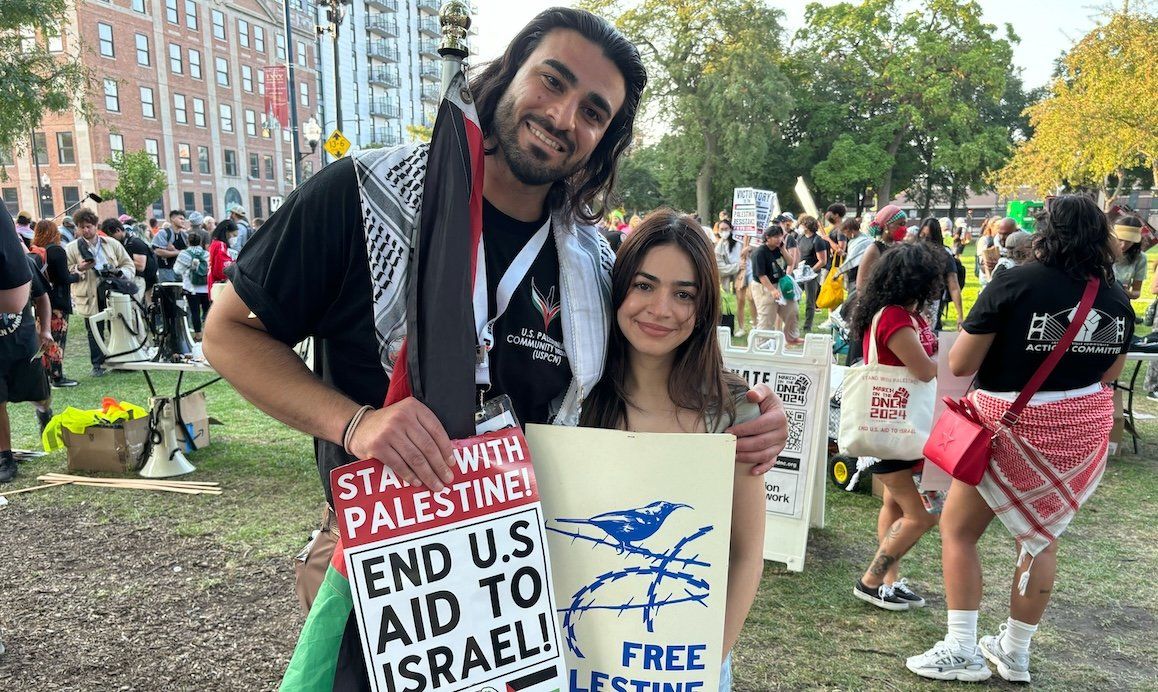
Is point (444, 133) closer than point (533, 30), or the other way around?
point (444, 133)

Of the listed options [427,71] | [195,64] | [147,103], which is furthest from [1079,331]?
[427,71]

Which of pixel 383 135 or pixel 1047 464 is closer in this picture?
pixel 1047 464

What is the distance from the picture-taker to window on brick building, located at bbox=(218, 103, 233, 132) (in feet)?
150

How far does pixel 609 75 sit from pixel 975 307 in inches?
87.7

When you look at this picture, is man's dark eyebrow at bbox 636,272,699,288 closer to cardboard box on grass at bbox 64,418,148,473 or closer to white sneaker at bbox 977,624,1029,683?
white sneaker at bbox 977,624,1029,683

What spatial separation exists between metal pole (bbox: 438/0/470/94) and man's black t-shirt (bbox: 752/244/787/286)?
31.8 feet

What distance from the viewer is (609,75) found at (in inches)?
67.9

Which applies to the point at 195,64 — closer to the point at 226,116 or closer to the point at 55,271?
the point at 226,116

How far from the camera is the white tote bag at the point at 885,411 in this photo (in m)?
3.69

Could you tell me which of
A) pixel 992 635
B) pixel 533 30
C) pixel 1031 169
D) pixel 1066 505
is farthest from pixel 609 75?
pixel 1031 169

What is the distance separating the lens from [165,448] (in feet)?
19.2

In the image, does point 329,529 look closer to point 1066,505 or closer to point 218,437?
point 1066,505

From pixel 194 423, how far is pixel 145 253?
6520 mm

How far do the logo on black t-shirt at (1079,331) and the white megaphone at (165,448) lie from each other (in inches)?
231
